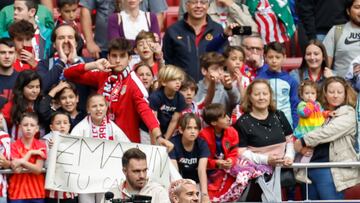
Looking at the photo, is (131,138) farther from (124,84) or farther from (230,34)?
(230,34)

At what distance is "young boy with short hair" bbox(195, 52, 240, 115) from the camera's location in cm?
1834

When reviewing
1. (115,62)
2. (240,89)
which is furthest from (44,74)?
(240,89)

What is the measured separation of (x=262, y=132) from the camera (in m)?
17.7

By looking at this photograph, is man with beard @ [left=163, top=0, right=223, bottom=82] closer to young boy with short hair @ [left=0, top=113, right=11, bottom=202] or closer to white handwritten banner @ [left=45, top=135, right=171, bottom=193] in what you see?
white handwritten banner @ [left=45, top=135, right=171, bottom=193]

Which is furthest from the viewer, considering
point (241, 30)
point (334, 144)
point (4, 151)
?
point (241, 30)

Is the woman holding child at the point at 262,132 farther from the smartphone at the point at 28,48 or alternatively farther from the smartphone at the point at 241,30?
the smartphone at the point at 28,48

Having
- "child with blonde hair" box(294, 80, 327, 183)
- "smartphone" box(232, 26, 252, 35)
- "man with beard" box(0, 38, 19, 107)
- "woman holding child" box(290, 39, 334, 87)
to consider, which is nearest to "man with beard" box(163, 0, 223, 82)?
"smartphone" box(232, 26, 252, 35)

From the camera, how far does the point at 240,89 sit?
18531 mm

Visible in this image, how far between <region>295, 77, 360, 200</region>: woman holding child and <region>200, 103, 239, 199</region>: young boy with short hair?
0.76 m

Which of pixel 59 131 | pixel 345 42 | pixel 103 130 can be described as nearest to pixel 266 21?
pixel 345 42

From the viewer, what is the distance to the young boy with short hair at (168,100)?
17.9m

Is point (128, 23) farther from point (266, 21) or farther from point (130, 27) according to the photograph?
point (266, 21)

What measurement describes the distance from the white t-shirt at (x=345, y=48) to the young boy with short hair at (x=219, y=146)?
8.44ft

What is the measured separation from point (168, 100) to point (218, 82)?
0.73m
